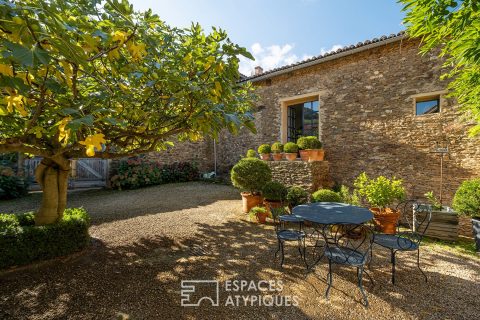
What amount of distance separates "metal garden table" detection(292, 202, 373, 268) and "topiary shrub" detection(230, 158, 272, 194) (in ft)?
8.72

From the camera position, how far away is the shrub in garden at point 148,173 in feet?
32.4

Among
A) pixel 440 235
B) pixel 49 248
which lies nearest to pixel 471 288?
pixel 440 235

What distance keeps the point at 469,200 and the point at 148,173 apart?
1078 centimetres

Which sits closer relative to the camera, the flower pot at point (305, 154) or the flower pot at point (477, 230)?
the flower pot at point (477, 230)

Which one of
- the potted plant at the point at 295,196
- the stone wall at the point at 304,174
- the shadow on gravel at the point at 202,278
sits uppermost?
the stone wall at the point at 304,174

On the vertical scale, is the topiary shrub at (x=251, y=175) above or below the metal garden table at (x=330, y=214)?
above

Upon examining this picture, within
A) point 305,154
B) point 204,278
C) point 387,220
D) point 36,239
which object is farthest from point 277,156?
point 36,239

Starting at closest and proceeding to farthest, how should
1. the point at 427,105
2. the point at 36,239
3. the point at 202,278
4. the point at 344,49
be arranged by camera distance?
the point at 202,278 < the point at 36,239 < the point at 427,105 < the point at 344,49

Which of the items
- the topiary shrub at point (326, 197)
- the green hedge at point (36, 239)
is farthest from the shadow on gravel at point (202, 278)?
the topiary shrub at point (326, 197)

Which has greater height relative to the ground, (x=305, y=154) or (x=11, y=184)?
(x=305, y=154)

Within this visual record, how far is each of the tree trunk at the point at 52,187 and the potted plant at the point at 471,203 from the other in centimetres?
734

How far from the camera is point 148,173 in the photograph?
10367 mm

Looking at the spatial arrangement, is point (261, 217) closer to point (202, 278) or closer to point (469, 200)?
point (202, 278)

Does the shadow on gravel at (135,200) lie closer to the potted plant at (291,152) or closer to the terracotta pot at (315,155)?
the potted plant at (291,152)
